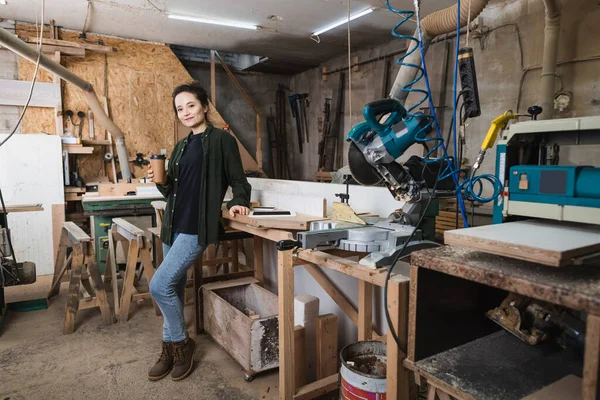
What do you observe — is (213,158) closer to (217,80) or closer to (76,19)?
(76,19)

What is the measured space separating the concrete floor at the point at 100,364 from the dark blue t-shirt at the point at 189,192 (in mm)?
808

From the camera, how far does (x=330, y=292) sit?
2.09 m

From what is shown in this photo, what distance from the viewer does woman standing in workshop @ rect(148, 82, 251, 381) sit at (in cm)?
206

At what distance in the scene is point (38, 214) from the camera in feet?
13.9

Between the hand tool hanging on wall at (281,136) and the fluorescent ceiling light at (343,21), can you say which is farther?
the hand tool hanging on wall at (281,136)

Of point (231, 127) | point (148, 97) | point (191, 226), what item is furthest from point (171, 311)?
point (231, 127)

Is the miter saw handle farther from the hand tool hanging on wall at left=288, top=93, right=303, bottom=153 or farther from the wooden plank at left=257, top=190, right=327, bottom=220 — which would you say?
the hand tool hanging on wall at left=288, top=93, right=303, bottom=153

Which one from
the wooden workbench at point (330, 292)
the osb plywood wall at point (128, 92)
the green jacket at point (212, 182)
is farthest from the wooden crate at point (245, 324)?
the osb plywood wall at point (128, 92)

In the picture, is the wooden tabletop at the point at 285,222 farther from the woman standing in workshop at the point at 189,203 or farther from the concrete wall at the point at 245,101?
the concrete wall at the point at 245,101

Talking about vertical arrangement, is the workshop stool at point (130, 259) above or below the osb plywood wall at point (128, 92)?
below

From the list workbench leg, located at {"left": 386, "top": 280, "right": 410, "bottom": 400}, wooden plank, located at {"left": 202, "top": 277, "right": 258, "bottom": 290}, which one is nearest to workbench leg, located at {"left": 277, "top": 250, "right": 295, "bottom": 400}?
workbench leg, located at {"left": 386, "top": 280, "right": 410, "bottom": 400}

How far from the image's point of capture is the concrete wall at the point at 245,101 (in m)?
6.65

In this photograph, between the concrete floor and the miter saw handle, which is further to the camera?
the concrete floor

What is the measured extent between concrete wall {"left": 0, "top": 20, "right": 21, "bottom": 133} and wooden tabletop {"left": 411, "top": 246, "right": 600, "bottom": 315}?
16.7ft
